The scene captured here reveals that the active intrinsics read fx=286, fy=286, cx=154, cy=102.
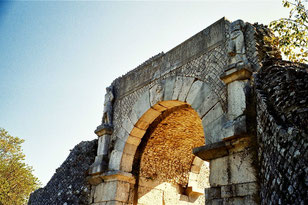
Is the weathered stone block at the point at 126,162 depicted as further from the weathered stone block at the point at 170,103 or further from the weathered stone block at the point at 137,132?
the weathered stone block at the point at 170,103

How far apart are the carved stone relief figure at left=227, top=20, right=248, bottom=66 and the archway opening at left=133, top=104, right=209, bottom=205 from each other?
4.99 ft

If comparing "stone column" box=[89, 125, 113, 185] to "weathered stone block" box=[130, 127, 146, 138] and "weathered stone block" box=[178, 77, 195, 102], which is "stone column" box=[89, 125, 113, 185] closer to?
"weathered stone block" box=[130, 127, 146, 138]

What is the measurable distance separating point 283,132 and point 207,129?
6.70ft

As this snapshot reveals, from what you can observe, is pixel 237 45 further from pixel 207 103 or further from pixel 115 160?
pixel 115 160

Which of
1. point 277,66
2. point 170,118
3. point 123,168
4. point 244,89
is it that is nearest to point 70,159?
point 123,168

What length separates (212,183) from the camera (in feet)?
11.9

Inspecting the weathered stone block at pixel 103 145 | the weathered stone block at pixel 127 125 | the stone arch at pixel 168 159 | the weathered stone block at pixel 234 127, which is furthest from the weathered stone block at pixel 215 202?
the weathered stone block at pixel 103 145

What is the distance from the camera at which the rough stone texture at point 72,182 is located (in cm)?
590

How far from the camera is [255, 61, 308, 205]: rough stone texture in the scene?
Result: 1.85m

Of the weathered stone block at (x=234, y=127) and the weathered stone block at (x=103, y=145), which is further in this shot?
the weathered stone block at (x=103, y=145)

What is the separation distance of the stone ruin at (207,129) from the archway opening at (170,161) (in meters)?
0.02

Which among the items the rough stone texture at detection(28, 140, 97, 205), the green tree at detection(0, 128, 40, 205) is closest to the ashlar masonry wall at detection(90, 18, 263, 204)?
the rough stone texture at detection(28, 140, 97, 205)

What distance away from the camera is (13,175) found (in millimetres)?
14656

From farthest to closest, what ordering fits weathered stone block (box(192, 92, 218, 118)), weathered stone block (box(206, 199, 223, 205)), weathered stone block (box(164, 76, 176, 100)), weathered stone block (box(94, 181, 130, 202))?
1. weathered stone block (box(94, 181, 130, 202))
2. weathered stone block (box(164, 76, 176, 100))
3. weathered stone block (box(192, 92, 218, 118))
4. weathered stone block (box(206, 199, 223, 205))
